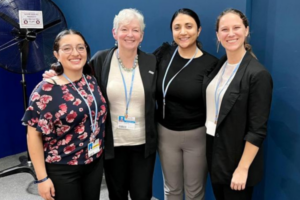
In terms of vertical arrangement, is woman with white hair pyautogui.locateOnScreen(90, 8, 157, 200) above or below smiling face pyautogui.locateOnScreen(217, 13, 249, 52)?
below

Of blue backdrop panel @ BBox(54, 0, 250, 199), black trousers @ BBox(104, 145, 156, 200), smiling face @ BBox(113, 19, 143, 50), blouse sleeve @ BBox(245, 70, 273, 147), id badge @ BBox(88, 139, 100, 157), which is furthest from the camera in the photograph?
blue backdrop panel @ BBox(54, 0, 250, 199)

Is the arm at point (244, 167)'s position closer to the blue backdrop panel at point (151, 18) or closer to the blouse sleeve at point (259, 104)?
the blouse sleeve at point (259, 104)

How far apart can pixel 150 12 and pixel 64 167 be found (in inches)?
58.9

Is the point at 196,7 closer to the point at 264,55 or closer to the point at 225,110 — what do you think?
the point at 264,55

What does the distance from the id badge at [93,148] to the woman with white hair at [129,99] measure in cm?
16

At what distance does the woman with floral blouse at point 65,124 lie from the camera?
4.84 feet

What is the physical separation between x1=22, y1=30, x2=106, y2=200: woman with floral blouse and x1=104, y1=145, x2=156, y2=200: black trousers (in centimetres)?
25

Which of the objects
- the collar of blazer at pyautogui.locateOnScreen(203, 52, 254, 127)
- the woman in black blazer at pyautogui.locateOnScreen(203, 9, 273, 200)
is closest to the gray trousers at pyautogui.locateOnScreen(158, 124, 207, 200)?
the woman in black blazer at pyautogui.locateOnScreen(203, 9, 273, 200)

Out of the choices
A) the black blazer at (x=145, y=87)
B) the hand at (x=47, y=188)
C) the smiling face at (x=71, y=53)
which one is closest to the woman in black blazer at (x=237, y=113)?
the black blazer at (x=145, y=87)

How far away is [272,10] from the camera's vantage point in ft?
5.76

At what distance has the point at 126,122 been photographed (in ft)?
5.98

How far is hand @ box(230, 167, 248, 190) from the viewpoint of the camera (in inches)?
58.4

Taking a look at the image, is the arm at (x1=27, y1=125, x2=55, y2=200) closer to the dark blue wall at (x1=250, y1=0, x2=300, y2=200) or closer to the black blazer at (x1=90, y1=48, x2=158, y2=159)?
the black blazer at (x1=90, y1=48, x2=158, y2=159)

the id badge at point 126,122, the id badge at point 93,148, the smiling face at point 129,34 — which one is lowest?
the id badge at point 93,148
